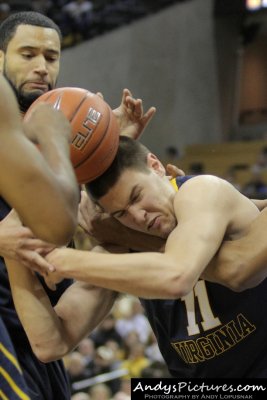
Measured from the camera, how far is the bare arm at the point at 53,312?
3.42m

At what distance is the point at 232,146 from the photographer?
658 inches

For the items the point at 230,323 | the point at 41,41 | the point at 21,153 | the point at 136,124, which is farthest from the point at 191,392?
the point at 41,41

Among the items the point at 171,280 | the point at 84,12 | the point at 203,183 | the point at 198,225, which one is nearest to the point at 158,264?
the point at 171,280

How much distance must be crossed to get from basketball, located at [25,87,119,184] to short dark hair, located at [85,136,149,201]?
0.07m

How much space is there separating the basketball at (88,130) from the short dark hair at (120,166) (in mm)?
72

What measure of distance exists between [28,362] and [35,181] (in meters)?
1.40

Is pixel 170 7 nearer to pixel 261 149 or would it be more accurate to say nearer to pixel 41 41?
pixel 261 149

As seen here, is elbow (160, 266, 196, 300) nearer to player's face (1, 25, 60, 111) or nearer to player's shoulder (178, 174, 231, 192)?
player's shoulder (178, 174, 231, 192)

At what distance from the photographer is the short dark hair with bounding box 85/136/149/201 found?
3385mm

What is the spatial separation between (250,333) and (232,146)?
13328 millimetres

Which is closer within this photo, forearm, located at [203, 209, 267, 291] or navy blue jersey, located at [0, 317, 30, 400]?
forearm, located at [203, 209, 267, 291]

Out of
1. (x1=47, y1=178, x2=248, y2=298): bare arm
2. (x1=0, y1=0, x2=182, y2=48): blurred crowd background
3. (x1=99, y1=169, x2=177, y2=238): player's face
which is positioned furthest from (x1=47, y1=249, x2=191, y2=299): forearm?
(x1=0, y1=0, x2=182, y2=48): blurred crowd background

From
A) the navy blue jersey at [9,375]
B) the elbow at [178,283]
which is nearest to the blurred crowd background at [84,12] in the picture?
the navy blue jersey at [9,375]

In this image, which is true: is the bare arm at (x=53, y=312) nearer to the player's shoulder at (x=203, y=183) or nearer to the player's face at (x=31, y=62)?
the player's shoulder at (x=203, y=183)
